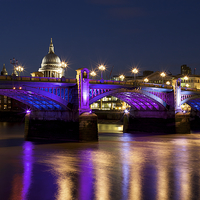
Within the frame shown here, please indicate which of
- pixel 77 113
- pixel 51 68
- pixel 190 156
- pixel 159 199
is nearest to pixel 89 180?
pixel 159 199

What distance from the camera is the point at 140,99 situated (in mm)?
61406

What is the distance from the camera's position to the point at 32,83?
1628 inches

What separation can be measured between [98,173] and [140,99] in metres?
38.4

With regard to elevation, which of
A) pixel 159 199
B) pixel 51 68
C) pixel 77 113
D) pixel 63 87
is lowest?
pixel 159 199

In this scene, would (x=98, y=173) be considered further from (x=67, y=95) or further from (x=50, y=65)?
(x=50, y=65)

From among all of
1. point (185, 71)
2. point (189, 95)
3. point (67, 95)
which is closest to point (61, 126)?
point (67, 95)

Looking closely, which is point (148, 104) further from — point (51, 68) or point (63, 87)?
point (51, 68)

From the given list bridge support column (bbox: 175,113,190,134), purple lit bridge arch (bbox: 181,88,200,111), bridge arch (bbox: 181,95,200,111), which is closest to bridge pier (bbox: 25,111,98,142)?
bridge support column (bbox: 175,113,190,134)

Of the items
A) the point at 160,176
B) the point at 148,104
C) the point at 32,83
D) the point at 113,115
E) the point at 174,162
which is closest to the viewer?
the point at 160,176

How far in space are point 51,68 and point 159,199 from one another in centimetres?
8347

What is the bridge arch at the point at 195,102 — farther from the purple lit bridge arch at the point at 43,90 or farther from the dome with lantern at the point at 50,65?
the dome with lantern at the point at 50,65

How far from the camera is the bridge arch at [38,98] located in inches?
1642

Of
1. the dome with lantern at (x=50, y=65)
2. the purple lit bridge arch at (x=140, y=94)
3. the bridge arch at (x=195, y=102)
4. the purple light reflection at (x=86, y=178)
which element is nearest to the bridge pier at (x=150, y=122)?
the purple lit bridge arch at (x=140, y=94)

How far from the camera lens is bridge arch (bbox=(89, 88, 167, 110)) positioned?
5449 cm
